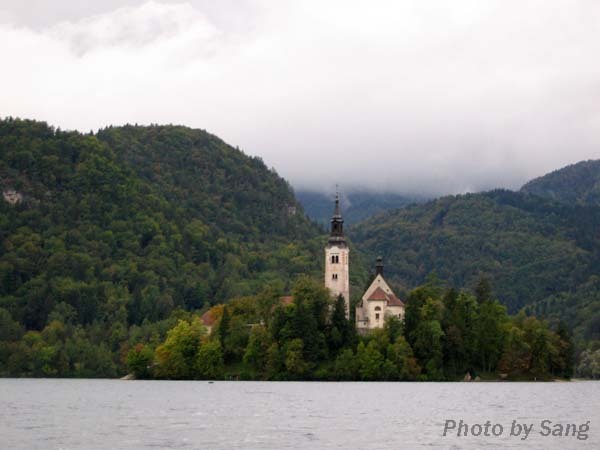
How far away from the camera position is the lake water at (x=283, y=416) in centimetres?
6512

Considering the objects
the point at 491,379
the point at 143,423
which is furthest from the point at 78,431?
the point at 491,379

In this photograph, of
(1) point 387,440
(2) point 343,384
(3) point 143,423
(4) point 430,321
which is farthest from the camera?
(4) point 430,321

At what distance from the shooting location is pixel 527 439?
6738 centimetres

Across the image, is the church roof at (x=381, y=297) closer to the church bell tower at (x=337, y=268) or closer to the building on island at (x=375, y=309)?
the building on island at (x=375, y=309)

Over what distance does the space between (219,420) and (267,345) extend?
71678 millimetres

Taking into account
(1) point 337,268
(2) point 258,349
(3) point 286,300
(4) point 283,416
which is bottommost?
(4) point 283,416

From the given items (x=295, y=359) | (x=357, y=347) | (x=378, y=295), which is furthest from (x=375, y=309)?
(x=295, y=359)

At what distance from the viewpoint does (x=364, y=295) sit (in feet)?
551

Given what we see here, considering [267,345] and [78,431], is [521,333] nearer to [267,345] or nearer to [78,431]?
[267,345]

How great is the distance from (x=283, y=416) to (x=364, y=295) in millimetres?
85520

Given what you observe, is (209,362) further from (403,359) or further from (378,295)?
(378,295)

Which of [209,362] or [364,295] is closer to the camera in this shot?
[209,362]

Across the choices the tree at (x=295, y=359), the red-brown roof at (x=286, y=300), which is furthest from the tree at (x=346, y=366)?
the red-brown roof at (x=286, y=300)

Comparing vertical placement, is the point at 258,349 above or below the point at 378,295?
below
